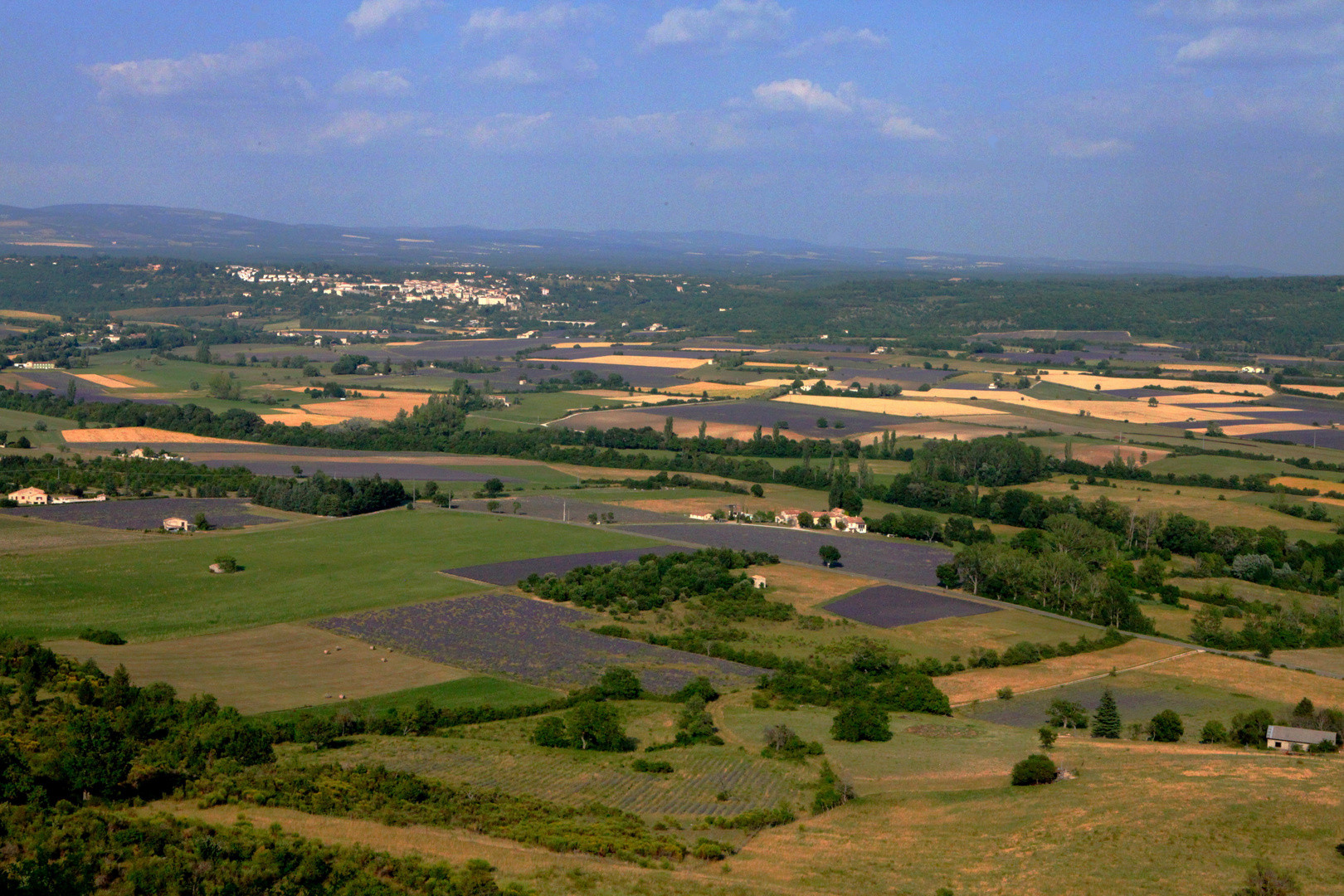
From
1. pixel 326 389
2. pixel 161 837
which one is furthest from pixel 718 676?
pixel 326 389

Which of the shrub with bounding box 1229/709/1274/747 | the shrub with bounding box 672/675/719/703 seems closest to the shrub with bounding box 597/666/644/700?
the shrub with bounding box 672/675/719/703

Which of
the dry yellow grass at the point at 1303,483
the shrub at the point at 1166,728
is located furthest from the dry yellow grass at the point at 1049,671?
the dry yellow grass at the point at 1303,483

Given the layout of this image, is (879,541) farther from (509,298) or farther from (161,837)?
(509,298)

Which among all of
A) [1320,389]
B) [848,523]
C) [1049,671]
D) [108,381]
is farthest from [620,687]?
[1320,389]

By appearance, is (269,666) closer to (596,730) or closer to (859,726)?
→ (596,730)

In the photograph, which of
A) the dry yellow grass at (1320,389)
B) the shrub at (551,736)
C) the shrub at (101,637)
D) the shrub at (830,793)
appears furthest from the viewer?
the dry yellow grass at (1320,389)

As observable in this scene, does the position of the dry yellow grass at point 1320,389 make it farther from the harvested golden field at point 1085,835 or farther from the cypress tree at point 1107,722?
the harvested golden field at point 1085,835
